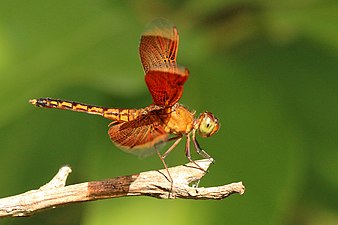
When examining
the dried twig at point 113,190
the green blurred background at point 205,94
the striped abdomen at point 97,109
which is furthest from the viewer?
the green blurred background at point 205,94

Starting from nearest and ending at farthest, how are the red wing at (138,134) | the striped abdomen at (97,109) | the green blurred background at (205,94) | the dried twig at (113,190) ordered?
the dried twig at (113,190)
the red wing at (138,134)
the striped abdomen at (97,109)
the green blurred background at (205,94)

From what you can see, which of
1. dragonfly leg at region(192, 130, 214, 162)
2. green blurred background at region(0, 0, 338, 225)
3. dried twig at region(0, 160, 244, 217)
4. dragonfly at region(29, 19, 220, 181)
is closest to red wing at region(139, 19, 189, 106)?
dragonfly at region(29, 19, 220, 181)

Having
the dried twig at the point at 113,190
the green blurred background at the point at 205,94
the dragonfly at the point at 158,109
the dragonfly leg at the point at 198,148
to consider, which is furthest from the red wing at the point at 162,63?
the green blurred background at the point at 205,94

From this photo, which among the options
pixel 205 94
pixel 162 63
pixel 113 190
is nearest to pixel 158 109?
pixel 162 63

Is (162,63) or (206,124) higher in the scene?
(162,63)

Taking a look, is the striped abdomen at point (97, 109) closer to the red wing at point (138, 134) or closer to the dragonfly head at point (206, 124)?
the red wing at point (138, 134)

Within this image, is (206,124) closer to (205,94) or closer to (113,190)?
(113,190)
